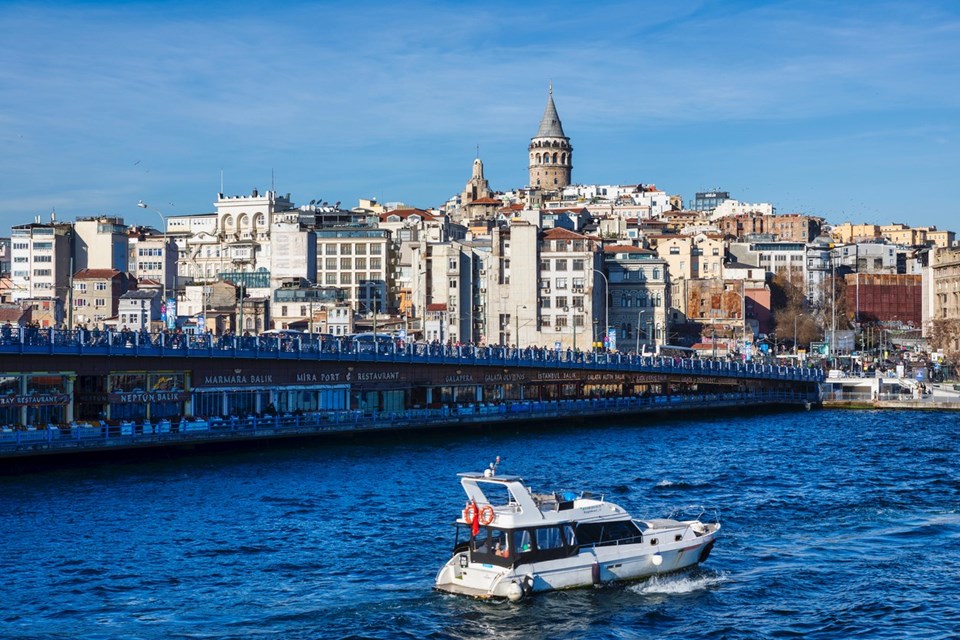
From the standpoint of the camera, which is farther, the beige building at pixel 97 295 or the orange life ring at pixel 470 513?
the beige building at pixel 97 295

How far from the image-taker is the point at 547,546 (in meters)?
38.8

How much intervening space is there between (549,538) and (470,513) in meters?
2.36

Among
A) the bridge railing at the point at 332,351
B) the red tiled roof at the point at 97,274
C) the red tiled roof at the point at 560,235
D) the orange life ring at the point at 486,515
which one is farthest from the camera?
the red tiled roof at the point at 97,274

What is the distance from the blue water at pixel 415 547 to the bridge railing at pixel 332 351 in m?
7.81

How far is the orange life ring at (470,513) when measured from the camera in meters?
38.5

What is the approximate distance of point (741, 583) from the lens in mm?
40719

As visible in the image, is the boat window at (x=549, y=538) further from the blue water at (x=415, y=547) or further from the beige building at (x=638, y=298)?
the beige building at (x=638, y=298)

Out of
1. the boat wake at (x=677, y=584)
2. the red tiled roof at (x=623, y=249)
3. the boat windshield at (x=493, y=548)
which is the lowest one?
the boat wake at (x=677, y=584)

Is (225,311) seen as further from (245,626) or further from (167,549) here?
(245,626)

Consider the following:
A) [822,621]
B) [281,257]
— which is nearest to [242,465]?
[822,621]

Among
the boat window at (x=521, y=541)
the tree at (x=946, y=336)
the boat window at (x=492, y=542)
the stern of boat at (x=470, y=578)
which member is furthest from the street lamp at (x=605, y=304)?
the stern of boat at (x=470, y=578)

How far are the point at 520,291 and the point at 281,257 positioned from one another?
39046 millimetres

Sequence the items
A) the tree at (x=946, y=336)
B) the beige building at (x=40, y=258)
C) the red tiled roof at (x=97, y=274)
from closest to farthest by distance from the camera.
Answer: the red tiled roof at (x=97, y=274) → the tree at (x=946, y=336) → the beige building at (x=40, y=258)

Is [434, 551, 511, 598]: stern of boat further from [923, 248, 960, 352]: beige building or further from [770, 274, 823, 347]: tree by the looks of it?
[923, 248, 960, 352]: beige building
